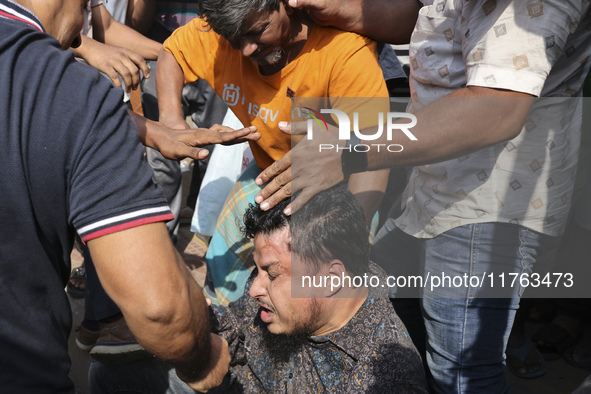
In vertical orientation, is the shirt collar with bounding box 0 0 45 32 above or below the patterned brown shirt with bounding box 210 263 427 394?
above

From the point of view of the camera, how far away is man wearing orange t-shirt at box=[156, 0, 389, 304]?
6.62 ft

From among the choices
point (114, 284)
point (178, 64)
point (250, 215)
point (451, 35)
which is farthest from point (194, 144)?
point (451, 35)

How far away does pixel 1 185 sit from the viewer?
1134 millimetres

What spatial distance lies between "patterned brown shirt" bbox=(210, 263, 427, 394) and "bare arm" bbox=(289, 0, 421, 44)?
947 mm

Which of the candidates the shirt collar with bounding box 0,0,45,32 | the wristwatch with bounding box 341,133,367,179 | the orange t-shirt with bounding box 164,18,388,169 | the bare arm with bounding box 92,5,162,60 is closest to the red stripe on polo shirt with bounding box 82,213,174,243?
the shirt collar with bounding box 0,0,45,32

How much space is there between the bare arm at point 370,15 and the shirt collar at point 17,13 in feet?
3.44

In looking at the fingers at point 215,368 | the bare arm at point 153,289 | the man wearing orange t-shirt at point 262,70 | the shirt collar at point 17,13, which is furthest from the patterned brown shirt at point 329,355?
the shirt collar at point 17,13

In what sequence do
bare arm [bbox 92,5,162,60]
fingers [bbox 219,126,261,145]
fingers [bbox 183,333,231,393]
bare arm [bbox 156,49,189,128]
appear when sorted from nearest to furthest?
fingers [bbox 183,333,231,393] → fingers [bbox 219,126,261,145] → bare arm [bbox 156,49,189,128] → bare arm [bbox 92,5,162,60]

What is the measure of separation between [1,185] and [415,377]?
131 cm

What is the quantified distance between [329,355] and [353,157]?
726 mm

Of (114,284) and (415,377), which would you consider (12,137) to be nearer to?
(114,284)

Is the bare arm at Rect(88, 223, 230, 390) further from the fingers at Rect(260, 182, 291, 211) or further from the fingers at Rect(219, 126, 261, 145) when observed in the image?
the fingers at Rect(219, 126, 261, 145)

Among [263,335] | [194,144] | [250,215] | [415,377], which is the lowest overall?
[263,335]

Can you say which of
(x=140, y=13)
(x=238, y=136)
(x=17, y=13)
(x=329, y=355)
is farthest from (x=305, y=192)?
(x=140, y=13)
